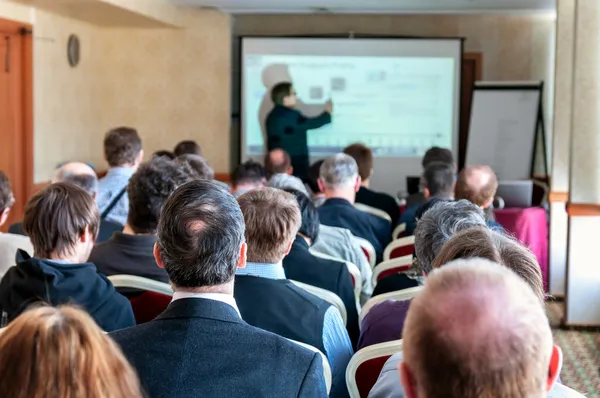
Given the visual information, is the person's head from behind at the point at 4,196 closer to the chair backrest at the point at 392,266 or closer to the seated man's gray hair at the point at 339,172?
the chair backrest at the point at 392,266

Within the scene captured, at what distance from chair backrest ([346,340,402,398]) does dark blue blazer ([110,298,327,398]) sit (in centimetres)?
64

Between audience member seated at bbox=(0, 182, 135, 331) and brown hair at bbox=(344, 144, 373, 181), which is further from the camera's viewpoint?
brown hair at bbox=(344, 144, 373, 181)

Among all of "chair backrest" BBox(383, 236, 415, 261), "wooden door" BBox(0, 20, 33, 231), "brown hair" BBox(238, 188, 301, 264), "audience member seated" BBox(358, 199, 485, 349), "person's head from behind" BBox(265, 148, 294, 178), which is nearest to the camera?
"audience member seated" BBox(358, 199, 485, 349)

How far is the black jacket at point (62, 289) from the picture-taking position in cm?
272

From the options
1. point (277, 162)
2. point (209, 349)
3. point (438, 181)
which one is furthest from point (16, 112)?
point (209, 349)

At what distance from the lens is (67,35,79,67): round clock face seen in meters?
9.59

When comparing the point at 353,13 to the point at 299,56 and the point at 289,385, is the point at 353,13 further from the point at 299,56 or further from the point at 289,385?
the point at 289,385

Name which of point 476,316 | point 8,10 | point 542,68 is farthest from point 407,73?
point 476,316

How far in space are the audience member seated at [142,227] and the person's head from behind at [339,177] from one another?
137cm

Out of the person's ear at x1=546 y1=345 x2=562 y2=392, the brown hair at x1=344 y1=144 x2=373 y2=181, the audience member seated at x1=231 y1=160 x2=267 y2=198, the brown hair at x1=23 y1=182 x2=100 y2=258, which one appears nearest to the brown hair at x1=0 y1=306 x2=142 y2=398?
the person's ear at x1=546 y1=345 x2=562 y2=392

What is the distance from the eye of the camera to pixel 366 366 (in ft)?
8.38

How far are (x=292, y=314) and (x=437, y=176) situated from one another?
2.90 metres

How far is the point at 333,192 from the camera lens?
5.37 meters

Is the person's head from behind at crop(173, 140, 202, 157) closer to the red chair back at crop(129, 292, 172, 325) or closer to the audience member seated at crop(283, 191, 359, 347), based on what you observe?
the audience member seated at crop(283, 191, 359, 347)
